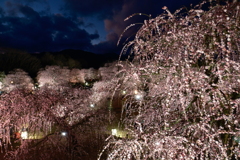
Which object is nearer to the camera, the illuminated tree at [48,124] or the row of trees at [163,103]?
the row of trees at [163,103]

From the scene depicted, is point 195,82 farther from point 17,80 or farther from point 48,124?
point 17,80

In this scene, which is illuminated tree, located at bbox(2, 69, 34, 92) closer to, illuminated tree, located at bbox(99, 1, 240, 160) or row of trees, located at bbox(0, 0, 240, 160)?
row of trees, located at bbox(0, 0, 240, 160)

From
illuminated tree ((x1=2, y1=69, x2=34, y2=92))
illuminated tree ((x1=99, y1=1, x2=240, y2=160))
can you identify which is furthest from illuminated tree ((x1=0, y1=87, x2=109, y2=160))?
illuminated tree ((x1=2, y1=69, x2=34, y2=92))

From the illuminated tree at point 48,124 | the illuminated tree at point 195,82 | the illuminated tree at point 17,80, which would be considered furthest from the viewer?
the illuminated tree at point 17,80

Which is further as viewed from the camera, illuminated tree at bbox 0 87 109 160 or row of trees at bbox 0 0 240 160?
illuminated tree at bbox 0 87 109 160

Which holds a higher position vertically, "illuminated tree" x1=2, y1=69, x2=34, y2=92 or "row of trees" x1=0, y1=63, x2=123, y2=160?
"illuminated tree" x1=2, y1=69, x2=34, y2=92

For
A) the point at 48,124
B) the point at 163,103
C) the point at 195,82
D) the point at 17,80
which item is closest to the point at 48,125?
the point at 48,124

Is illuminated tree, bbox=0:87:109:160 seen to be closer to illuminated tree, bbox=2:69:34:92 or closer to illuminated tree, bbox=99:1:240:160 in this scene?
illuminated tree, bbox=99:1:240:160

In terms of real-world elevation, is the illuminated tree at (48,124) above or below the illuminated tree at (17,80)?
below

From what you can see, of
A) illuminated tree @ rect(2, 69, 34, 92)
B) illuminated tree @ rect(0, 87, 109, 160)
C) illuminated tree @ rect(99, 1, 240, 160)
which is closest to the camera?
illuminated tree @ rect(99, 1, 240, 160)

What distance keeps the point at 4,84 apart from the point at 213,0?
27.1 m

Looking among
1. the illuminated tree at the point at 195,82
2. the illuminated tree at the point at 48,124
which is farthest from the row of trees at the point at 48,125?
the illuminated tree at the point at 195,82

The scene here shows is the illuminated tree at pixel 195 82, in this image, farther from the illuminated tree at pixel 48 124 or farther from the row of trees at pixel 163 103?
the illuminated tree at pixel 48 124

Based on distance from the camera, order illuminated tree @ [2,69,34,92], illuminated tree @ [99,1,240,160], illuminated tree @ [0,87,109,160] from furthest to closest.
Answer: illuminated tree @ [2,69,34,92]
illuminated tree @ [0,87,109,160]
illuminated tree @ [99,1,240,160]
